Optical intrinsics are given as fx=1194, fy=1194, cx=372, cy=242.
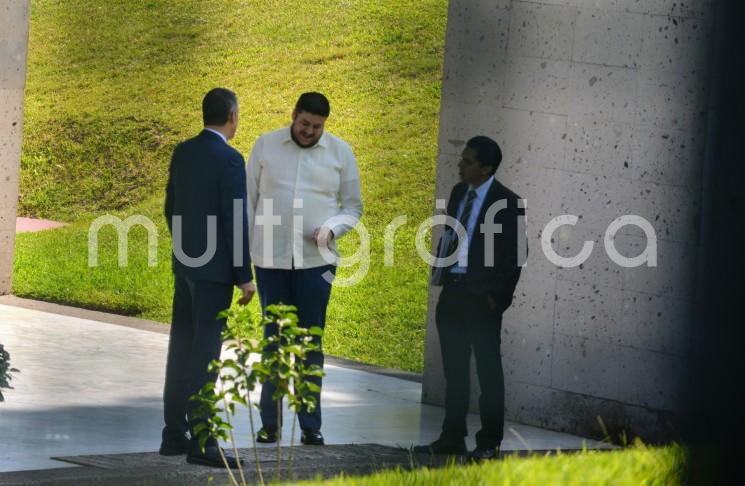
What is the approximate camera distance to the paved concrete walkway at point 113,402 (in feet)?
16.9

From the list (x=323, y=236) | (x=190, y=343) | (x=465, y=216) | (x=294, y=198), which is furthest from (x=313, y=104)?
(x=465, y=216)

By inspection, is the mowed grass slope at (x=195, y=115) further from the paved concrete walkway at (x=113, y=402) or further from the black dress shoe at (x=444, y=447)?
the black dress shoe at (x=444, y=447)

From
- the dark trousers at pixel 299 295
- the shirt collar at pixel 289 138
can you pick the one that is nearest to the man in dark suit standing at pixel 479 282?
the dark trousers at pixel 299 295

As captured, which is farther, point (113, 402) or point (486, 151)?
point (486, 151)

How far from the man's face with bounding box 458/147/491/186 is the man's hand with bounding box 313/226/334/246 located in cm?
132

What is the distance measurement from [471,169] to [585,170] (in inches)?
25.9

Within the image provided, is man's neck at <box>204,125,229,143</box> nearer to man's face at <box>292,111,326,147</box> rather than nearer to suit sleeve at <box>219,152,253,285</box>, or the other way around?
suit sleeve at <box>219,152,253,285</box>

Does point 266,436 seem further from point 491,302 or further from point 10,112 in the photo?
point 10,112

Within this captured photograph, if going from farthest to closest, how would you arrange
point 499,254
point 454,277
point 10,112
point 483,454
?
point 10,112
point 454,277
point 499,254
point 483,454

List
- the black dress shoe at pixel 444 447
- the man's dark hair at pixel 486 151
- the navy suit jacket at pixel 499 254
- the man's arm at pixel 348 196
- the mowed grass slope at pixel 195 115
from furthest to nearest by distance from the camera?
the mowed grass slope at pixel 195 115 < the man's dark hair at pixel 486 151 < the navy suit jacket at pixel 499 254 < the black dress shoe at pixel 444 447 < the man's arm at pixel 348 196

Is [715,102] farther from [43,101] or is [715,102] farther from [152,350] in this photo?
[43,101]

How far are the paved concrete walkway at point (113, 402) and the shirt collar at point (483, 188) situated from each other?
47.1 inches

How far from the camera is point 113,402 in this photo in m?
6.05

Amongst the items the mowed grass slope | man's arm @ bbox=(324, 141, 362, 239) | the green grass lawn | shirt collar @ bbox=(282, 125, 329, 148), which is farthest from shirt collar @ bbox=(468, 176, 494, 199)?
the green grass lawn
